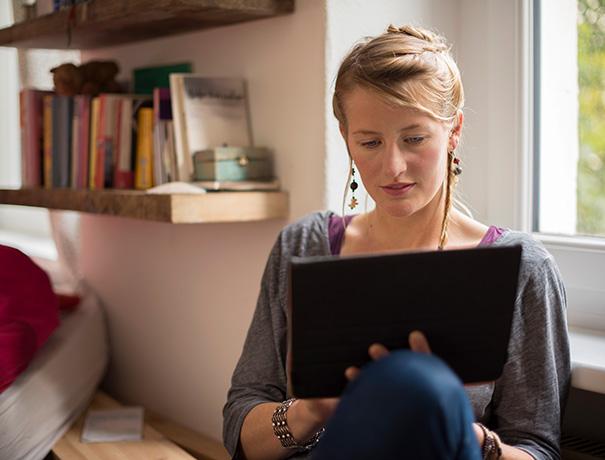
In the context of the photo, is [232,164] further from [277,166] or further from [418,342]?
[418,342]

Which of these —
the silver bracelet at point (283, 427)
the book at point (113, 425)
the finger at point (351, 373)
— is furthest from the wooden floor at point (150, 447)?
the finger at point (351, 373)

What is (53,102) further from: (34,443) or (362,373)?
(362,373)

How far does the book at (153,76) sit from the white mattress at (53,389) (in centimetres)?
61

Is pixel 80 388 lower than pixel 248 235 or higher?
lower

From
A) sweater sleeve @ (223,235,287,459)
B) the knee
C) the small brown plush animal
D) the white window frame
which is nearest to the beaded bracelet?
the knee

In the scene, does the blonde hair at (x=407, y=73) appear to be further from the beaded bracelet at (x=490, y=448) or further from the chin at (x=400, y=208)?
the beaded bracelet at (x=490, y=448)

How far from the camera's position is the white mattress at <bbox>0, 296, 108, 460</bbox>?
1716mm

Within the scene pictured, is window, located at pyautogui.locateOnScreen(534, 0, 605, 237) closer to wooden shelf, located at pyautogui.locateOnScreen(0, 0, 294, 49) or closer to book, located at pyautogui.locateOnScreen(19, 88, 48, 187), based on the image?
wooden shelf, located at pyautogui.locateOnScreen(0, 0, 294, 49)

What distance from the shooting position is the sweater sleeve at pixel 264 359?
4.59 ft

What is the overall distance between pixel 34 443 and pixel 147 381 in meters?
0.49

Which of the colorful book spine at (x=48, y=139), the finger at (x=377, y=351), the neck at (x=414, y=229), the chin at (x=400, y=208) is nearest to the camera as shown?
the finger at (x=377, y=351)

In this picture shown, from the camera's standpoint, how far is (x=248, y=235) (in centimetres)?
178

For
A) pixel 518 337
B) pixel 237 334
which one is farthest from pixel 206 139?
pixel 518 337

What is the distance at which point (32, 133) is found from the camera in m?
2.23
